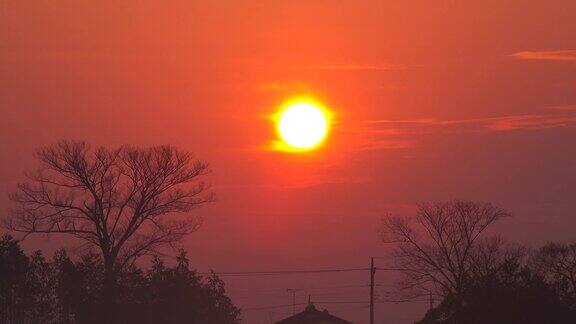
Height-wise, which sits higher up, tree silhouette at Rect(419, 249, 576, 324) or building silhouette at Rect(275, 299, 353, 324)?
building silhouette at Rect(275, 299, 353, 324)

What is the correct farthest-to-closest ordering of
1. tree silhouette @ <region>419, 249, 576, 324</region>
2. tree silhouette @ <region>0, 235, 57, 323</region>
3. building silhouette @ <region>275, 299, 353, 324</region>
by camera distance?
building silhouette @ <region>275, 299, 353, 324</region>, tree silhouette @ <region>0, 235, 57, 323</region>, tree silhouette @ <region>419, 249, 576, 324</region>

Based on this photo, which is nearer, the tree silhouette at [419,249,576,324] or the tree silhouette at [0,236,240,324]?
the tree silhouette at [419,249,576,324]

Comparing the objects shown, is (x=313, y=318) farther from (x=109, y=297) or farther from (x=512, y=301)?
(x=512, y=301)

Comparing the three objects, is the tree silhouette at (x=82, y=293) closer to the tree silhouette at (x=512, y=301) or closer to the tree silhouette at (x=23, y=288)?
the tree silhouette at (x=23, y=288)

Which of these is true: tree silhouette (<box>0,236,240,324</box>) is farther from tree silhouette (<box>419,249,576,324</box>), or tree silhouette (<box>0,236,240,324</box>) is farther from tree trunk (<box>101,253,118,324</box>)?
tree silhouette (<box>419,249,576,324</box>)

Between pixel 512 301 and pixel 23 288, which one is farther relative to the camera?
pixel 23 288

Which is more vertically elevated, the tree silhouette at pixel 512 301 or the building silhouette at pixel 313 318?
the building silhouette at pixel 313 318

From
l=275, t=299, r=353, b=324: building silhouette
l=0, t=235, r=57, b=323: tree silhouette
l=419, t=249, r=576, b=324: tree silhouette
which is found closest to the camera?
l=419, t=249, r=576, b=324: tree silhouette

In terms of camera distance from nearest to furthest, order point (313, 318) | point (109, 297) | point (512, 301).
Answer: point (512, 301) → point (109, 297) → point (313, 318)

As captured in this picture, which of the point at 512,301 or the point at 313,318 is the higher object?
the point at 313,318

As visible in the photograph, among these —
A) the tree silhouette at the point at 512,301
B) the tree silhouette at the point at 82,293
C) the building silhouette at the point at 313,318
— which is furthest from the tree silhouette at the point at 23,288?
the tree silhouette at the point at 512,301

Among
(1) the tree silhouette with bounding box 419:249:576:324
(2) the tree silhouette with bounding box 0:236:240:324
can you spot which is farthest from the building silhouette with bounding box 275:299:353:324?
(1) the tree silhouette with bounding box 419:249:576:324

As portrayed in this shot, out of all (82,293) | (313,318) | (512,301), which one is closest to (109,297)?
(82,293)

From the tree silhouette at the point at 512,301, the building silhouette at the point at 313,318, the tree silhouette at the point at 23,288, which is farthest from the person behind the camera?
the building silhouette at the point at 313,318
